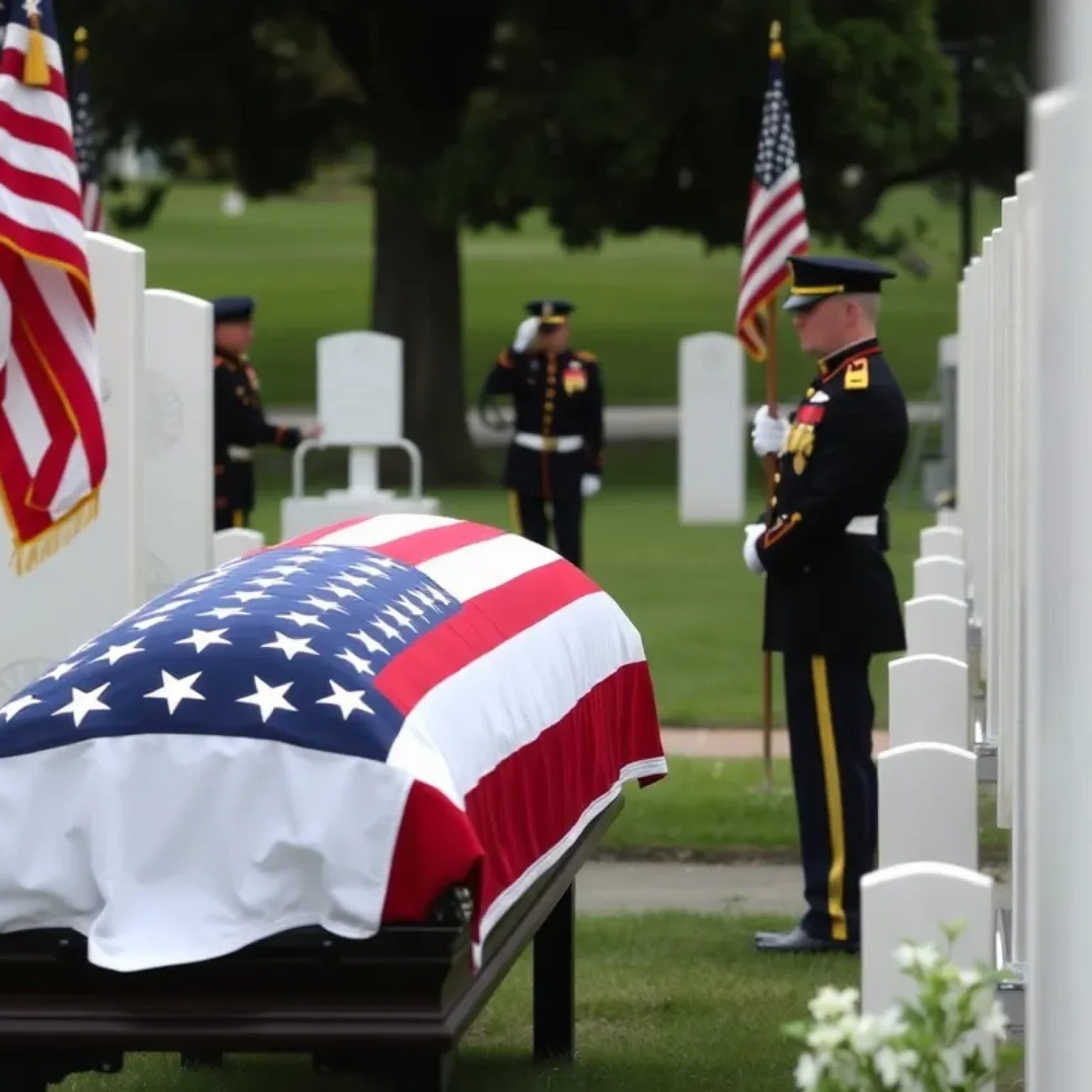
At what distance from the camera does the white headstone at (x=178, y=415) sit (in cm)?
859

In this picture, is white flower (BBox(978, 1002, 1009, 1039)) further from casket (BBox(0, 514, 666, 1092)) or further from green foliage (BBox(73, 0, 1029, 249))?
green foliage (BBox(73, 0, 1029, 249))

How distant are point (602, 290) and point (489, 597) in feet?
170

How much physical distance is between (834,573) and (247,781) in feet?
11.9

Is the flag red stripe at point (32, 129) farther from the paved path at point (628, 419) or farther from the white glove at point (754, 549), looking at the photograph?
the paved path at point (628, 419)

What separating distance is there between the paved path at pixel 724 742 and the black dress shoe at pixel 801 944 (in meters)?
3.17

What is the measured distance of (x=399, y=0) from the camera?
94.2 ft

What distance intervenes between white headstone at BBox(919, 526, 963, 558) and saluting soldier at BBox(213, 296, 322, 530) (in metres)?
3.59

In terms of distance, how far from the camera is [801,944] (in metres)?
7.46

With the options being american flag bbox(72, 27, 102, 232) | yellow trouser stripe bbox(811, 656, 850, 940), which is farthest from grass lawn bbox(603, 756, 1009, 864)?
american flag bbox(72, 27, 102, 232)

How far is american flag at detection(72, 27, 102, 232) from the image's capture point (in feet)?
47.9

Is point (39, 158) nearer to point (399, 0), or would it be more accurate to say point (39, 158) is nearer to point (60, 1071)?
point (60, 1071)

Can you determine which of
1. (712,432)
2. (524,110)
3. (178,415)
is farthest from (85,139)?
(524,110)

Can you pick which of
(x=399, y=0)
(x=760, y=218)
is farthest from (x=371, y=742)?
(x=399, y=0)

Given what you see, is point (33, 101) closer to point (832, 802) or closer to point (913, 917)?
point (832, 802)
